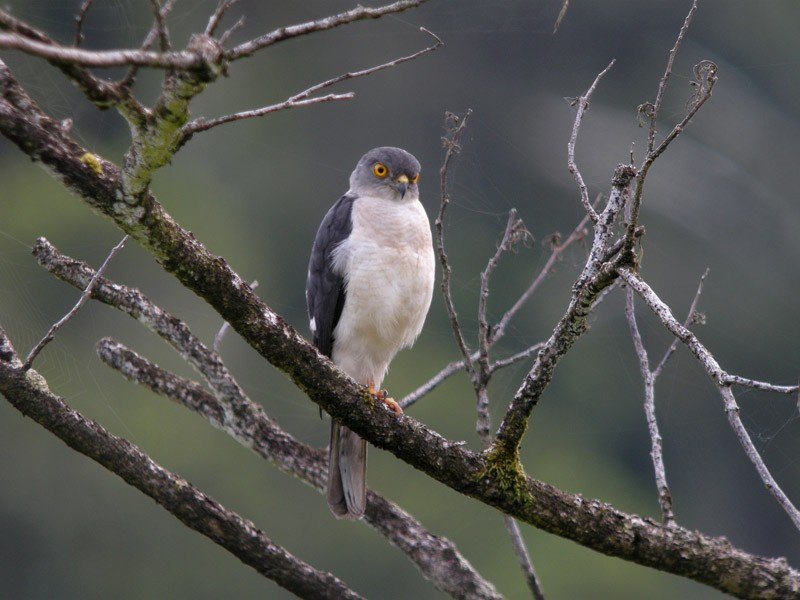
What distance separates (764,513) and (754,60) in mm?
6812

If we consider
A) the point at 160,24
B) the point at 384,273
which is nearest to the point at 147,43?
the point at 160,24

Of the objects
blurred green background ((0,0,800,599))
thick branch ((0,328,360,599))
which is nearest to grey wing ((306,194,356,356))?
thick branch ((0,328,360,599))

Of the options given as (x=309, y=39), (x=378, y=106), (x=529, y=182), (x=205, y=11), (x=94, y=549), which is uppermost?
(x=309, y=39)

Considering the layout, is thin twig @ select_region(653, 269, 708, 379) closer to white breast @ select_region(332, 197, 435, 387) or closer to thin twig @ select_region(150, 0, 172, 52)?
white breast @ select_region(332, 197, 435, 387)

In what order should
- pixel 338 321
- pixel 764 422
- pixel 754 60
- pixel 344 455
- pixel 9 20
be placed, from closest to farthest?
1. pixel 9 20
2. pixel 344 455
3. pixel 338 321
4. pixel 764 422
5. pixel 754 60

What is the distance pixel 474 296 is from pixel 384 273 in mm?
10930

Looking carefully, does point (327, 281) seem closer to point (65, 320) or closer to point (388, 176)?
point (388, 176)

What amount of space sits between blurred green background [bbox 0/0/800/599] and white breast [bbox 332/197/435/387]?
24.0ft

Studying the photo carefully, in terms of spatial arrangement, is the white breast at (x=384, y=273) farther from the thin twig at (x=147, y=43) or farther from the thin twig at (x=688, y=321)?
the thin twig at (x=147, y=43)

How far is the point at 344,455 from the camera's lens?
13.2ft

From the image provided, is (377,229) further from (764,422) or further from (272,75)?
(272,75)

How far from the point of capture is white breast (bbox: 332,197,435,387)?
13.7 feet

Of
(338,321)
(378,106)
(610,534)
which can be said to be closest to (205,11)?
(378,106)

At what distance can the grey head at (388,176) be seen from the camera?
455 cm
